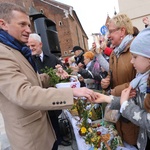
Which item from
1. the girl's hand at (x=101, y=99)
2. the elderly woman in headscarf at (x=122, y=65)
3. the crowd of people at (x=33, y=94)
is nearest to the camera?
the crowd of people at (x=33, y=94)

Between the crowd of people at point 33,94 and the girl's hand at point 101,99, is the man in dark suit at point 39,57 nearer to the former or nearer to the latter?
the crowd of people at point 33,94

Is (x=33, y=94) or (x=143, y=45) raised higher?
(x=143, y=45)

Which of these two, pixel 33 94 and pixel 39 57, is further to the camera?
pixel 39 57

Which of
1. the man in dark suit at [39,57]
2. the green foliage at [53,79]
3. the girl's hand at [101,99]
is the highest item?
the man in dark suit at [39,57]

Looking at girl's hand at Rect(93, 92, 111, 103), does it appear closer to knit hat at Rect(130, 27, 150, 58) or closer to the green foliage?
knit hat at Rect(130, 27, 150, 58)

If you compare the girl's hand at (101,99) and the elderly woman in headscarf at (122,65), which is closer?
the girl's hand at (101,99)

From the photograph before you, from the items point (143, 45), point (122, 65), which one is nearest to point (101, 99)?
point (143, 45)

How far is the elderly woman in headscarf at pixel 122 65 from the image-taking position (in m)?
2.01

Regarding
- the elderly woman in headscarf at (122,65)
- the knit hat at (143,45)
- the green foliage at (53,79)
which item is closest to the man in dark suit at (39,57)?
the green foliage at (53,79)

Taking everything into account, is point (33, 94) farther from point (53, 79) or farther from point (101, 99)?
point (53, 79)

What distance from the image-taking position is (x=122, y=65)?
214 centimetres

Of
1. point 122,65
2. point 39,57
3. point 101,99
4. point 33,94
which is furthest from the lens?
point 39,57

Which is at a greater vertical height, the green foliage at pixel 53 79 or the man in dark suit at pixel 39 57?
the man in dark suit at pixel 39 57

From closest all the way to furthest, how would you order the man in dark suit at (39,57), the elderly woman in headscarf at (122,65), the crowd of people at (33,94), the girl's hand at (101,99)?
Result: the crowd of people at (33,94) < the girl's hand at (101,99) < the elderly woman in headscarf at (122,65) < the man in dark suit at (39,57)
